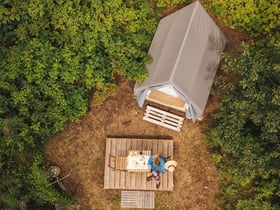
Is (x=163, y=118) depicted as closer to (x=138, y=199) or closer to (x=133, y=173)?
(x=133, y=173)

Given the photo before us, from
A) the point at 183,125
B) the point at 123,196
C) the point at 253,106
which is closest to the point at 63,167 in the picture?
the point at 123,196

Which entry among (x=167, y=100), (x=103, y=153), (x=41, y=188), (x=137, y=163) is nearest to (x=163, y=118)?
(x=167, y=100)

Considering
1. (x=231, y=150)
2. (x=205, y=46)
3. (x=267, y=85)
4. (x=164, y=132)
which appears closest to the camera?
(x=267, y=85)

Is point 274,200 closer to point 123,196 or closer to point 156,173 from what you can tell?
point 156,173

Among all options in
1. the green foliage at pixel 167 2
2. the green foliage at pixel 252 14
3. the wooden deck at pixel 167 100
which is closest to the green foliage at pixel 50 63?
the green foliage at pixel 167 2

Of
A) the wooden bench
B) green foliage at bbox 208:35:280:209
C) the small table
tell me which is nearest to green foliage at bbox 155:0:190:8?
green foliage at bbox 208:35:280:209
